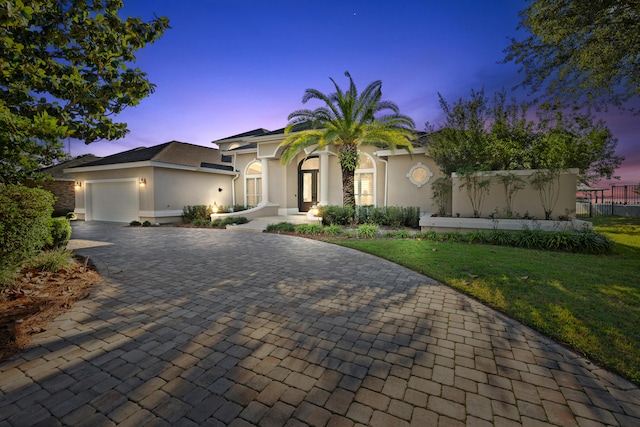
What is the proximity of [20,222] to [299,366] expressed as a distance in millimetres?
5492

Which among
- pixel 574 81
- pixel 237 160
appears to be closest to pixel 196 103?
pixel 237 160

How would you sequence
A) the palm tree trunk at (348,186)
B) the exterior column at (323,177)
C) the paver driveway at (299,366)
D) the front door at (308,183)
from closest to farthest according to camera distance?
the paver driveway at (299,366) → the palm tree trunk at (348,186) → the exterior column at (323,177) → the front door at (308,183)

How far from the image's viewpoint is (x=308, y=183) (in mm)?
18078

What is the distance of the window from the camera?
14.1 meters

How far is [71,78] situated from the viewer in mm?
4508

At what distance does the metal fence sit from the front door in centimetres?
1852

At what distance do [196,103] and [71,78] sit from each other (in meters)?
19.2

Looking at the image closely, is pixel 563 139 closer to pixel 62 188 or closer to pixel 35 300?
pixel 35 300

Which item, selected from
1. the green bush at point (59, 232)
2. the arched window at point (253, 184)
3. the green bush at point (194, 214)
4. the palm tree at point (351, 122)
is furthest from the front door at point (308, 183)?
the green bush at point (59, 232)

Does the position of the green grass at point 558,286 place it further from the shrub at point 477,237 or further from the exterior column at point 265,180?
the exterior column at point 265,180

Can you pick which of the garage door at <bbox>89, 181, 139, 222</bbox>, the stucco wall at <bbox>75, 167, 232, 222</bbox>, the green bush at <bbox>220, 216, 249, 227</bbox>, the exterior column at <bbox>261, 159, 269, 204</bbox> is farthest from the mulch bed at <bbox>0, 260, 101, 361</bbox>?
the garage door at <bbox>89, 181, 139, 222</bbox>

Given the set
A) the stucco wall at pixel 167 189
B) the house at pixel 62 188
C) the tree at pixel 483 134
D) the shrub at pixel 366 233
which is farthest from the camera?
the house at pixel 62 188

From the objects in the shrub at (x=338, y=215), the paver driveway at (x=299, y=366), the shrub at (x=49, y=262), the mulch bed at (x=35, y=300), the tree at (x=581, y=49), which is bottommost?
the paver driveway at (x=299, y=366)

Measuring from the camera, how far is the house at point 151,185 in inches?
623
